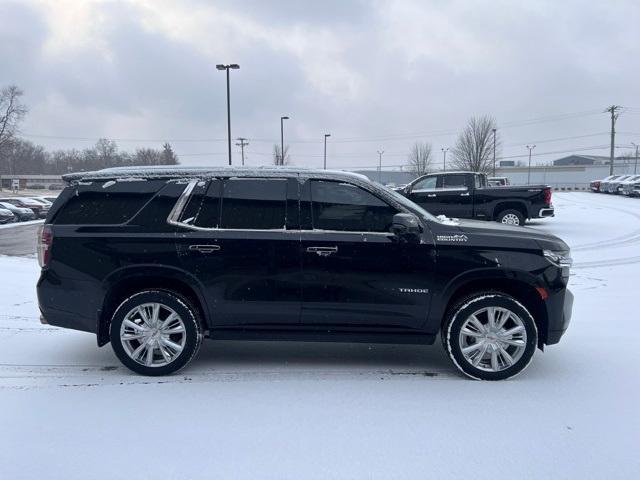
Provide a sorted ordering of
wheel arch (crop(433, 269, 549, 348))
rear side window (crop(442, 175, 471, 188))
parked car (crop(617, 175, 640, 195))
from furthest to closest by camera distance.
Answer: parked car (crop(617, 175, 640, 195)) < rear side window (crop(442, 175, 471, 188)) < wheel arch (crop(433, 269, 549, 348))

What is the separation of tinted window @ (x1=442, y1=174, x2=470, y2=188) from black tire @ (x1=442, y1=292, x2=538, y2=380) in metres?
11.4

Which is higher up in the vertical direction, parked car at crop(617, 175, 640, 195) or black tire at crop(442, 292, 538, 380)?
parked car at crop(617, 175, 640, 195)

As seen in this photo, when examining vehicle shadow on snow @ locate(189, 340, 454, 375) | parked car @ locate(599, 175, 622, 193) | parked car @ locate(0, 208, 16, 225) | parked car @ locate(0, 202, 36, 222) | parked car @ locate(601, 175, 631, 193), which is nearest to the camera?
vehicle shadow on snow @ locate(189, 340, 454, 375)

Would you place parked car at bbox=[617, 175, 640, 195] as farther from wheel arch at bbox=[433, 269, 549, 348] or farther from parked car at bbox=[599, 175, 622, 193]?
wheel arch at bbox=[433, 269, 549, 348]

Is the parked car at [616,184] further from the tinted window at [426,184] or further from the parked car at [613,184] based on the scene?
the tinted window at [426,184]

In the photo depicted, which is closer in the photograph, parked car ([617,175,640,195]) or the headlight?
the headlight

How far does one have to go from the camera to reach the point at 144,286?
14.6ft

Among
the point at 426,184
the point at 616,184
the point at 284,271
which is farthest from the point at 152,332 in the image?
the point at 616,184

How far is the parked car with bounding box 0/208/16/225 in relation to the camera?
91.6 ft

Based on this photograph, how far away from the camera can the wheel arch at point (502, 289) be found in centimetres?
426

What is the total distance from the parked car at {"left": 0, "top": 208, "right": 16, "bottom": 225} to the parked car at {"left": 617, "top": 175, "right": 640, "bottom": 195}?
38.8 metres

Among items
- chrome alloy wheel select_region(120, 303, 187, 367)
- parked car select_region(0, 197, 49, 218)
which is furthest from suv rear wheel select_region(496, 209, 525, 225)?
parked car select_region(0, 197, 49, 218)

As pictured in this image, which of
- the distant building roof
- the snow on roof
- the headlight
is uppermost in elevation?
the distant building roof

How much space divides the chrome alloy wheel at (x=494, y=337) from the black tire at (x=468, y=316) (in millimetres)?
23
